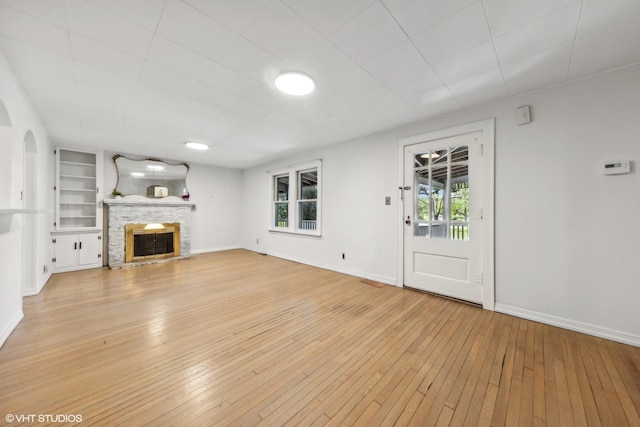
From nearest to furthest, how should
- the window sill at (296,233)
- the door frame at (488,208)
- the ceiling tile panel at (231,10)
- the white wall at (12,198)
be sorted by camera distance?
1. the ceiling tile panel at (231,10)
2. the white wall at (12,198)
3. the door frame at (488,208)
4. the window sill at (296,233)

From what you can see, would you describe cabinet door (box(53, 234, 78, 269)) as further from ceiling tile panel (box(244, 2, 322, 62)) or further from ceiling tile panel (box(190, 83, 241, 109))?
ceiling tile panel (box(244, 2, 322, 62))

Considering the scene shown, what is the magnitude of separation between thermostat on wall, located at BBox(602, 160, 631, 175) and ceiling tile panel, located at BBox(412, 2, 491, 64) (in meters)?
1.67

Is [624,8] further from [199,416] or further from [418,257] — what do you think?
[199,416]

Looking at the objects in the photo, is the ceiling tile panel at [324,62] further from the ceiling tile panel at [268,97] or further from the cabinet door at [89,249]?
the cabinet door at [89,249]

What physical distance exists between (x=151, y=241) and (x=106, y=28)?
4920 mm

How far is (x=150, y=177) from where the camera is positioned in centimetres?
572

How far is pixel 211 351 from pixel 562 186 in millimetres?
3651

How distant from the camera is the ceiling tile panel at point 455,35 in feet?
5.24

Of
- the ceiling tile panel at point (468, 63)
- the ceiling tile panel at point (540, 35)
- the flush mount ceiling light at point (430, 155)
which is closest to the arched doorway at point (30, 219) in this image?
the ceiling tile panel at point (468, 63)

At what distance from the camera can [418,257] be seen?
3.44 m

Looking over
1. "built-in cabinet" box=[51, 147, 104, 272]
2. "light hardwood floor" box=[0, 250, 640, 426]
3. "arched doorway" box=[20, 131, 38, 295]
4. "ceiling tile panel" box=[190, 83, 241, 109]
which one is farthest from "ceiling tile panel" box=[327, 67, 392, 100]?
"built-in cabinet" box=[51, 147, 104, 272]

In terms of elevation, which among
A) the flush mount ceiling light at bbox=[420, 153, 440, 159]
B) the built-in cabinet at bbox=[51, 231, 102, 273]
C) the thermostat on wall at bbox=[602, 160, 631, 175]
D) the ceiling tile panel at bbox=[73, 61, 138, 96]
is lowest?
the built-in cabinet at bbox=[51, 231, 102, 273]

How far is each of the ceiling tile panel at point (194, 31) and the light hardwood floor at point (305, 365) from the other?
2438 millimetres

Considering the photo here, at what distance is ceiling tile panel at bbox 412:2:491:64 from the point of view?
1596mm
